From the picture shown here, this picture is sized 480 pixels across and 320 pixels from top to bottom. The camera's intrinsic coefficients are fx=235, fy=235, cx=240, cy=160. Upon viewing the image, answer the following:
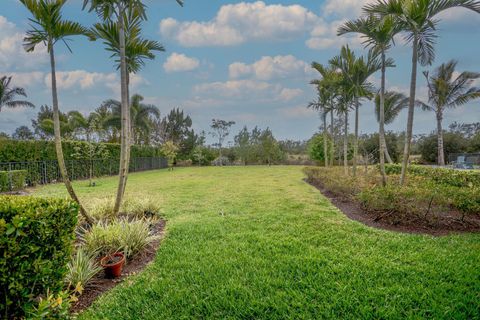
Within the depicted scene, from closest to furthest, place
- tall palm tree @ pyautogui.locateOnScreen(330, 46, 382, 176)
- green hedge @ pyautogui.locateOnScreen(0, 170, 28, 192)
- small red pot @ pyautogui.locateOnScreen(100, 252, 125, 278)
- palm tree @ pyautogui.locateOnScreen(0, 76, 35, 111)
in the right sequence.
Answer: small red pot @ pyautogui.locateOnScreen(100, 252, 125, 278) → tall palm tree @ pyautogui.locateOnScreen(330, 46, 382, 176) → green hedge @ pyautogui.locateOnScreen(0, 170, 28, 192) → palm tree @ pyautogui.locateOnScreen(0, 76, 35, 111)

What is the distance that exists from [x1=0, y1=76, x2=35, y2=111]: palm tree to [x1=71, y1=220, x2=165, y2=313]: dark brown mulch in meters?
19.8

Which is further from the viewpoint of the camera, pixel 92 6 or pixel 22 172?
pixel 22 172

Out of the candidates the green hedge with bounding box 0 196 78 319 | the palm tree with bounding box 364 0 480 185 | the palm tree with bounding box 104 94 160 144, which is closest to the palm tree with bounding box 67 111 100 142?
the palm tree with bounding box 104 94 160 144

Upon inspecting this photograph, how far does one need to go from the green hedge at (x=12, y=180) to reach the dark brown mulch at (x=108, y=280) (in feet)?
32.6

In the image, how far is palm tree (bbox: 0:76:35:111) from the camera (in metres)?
15.8

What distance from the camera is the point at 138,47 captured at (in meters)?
4.98

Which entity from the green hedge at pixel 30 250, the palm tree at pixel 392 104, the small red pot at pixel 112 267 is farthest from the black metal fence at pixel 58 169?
the palm tree at pixel 392 104

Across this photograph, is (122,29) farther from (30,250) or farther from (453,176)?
(453,176)

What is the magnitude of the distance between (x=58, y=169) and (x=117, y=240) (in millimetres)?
13097

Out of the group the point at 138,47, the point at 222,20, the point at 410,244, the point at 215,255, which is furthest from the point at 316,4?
the point at 215,255

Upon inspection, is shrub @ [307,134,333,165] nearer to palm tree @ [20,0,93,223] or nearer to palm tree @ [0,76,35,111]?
palm tree @ [20,0,93,223]

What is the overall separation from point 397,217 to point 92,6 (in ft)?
22.7

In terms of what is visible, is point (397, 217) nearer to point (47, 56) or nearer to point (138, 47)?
point (138, 47)

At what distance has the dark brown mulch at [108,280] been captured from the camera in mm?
2434
